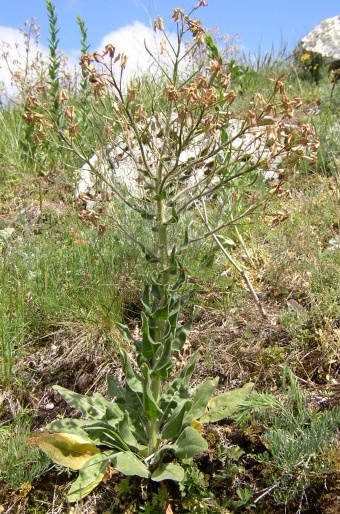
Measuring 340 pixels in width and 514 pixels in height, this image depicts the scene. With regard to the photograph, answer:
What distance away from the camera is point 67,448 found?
2.17 m

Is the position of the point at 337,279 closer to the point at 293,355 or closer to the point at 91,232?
the point at 293,355

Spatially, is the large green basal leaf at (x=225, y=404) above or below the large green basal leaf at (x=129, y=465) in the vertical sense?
above

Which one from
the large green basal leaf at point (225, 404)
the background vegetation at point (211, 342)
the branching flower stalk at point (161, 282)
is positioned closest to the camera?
the branching flower stalk at point (161, 282)

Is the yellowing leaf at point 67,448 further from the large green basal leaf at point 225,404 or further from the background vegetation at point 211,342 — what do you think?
the large green basal leaf at point 225,404

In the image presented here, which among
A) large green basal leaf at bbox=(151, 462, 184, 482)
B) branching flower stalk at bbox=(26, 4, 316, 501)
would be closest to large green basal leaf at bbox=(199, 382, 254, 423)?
branching flower stalk at bbox=(26, 4, 316, 501)

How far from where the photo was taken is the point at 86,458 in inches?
85.4

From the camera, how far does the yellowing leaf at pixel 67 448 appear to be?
7.03 feet

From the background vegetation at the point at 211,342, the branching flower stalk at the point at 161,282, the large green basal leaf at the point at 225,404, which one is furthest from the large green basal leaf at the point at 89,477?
the large green basal leaf at the point at 225,404

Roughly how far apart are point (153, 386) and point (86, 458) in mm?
419

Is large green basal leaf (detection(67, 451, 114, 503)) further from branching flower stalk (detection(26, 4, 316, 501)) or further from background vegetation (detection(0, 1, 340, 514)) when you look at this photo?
background vegetation (detection(0, 1, 340, 514))

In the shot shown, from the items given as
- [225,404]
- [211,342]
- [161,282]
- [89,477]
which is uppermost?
[161,282]

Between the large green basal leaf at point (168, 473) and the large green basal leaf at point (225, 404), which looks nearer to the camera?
the large green basal leaf at point (168, 473)

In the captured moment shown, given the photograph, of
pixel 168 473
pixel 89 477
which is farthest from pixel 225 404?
pixel 89 477

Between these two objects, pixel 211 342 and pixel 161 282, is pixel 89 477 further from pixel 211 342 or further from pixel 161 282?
pixel 211 342
